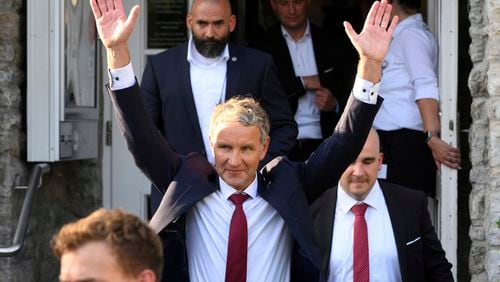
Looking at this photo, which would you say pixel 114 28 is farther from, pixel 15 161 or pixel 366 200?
pixel 15 161

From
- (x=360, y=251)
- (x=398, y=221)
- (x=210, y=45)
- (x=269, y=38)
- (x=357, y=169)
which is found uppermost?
(x=269, y=38)

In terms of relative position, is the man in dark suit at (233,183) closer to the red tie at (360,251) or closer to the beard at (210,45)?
the red tie at (360,251)

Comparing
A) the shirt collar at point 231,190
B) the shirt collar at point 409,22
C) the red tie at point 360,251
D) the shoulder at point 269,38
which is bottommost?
the red tie at point 360,251

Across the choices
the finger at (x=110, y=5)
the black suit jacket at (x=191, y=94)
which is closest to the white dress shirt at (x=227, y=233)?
the finger at (x=110, y=5)

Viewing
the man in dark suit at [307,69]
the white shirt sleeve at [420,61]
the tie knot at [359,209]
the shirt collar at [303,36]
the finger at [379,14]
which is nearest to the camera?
the finger at [379,14]

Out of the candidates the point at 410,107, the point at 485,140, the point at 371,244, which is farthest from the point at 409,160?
the point at 371,244

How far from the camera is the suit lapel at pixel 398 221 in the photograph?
15.3 feet

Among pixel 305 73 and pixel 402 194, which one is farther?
pixel 305 73

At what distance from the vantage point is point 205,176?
13.0ft

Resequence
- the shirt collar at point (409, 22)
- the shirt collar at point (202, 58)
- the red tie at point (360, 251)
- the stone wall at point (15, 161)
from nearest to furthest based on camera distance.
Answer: the red tie at point (360, 251)
the shirt collar at point (202, 58)
the stone wall at point (15, 161)
the shirt collar at point (409, 22)

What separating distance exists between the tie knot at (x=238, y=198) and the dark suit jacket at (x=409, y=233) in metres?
0.86

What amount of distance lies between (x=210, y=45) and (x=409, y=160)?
138cm

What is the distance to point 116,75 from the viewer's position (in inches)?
153

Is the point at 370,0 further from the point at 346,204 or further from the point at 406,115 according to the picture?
the point at 346,204
